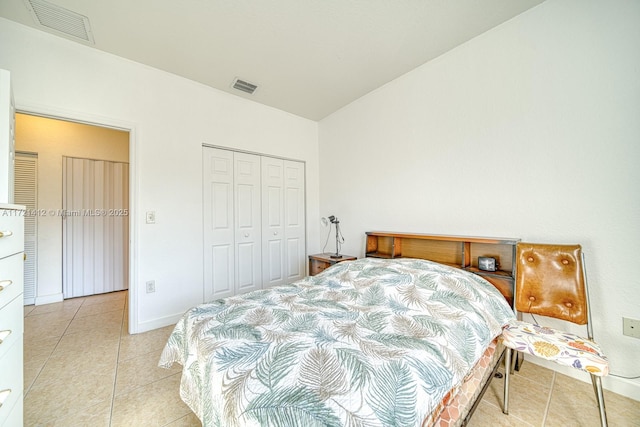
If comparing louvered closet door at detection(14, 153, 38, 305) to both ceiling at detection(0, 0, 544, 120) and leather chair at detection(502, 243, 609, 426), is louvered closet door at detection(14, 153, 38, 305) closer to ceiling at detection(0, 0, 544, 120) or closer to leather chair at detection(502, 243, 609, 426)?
ceiling at detection(0, 0, 544, 120)

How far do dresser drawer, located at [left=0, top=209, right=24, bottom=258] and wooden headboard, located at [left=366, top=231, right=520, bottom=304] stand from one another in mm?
2587

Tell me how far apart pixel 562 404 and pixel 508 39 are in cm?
264

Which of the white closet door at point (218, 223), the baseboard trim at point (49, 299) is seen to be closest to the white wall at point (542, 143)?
the white closet door at point (218, 223)

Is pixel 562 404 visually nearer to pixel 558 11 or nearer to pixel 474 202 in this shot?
pixel 474 202

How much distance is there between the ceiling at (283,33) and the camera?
1.81m

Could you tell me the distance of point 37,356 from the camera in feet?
6.54

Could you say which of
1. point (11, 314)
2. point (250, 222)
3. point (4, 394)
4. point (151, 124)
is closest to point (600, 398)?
point (4, 394)

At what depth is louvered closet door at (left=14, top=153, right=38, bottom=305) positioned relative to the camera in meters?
3.06

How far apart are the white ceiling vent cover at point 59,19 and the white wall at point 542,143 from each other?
2.89 metres

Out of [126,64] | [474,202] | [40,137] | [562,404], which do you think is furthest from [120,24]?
[562,404]

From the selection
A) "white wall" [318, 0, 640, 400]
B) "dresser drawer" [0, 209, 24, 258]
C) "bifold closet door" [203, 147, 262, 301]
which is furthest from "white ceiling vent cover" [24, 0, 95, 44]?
"white wall" [318, 0, 640, 400]

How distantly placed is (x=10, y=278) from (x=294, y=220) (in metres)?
2.90

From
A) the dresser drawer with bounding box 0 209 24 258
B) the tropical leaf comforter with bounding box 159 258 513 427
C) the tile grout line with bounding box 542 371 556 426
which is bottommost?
the tile grout line with bounding box 542 371 556 426

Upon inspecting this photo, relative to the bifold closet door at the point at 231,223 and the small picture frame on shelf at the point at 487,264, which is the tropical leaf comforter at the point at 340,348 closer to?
the small picture frame on shelf at the point at 487,264
